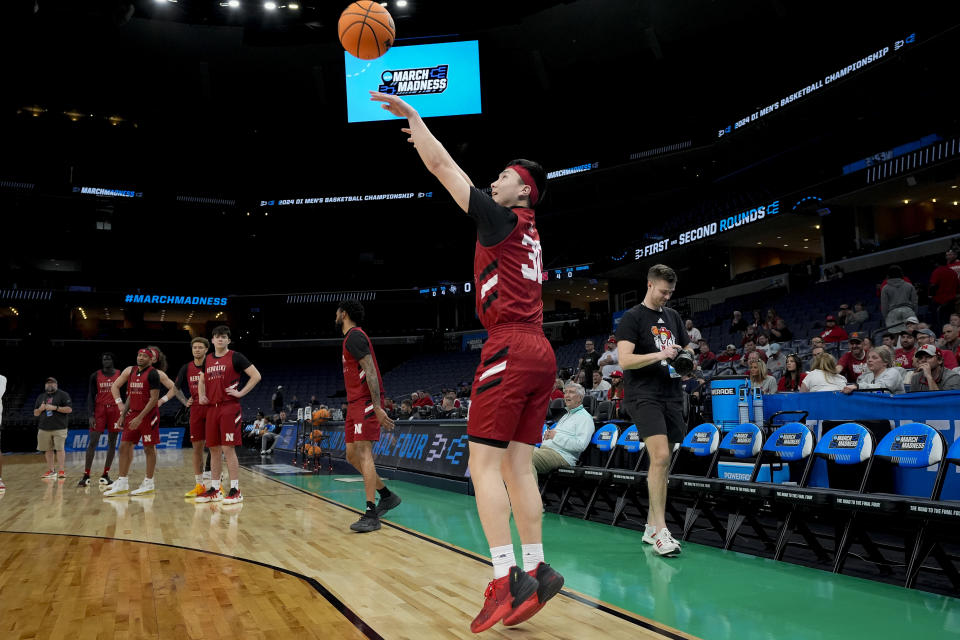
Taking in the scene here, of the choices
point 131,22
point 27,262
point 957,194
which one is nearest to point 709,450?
point 957,194

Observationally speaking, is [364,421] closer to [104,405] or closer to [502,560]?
[502,560]

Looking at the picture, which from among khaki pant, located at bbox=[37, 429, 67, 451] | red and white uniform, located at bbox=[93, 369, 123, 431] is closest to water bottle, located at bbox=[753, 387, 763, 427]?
red and white uniform, located at bbox=[93, 369, 123, 431]

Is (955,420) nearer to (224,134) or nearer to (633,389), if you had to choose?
(633,389)

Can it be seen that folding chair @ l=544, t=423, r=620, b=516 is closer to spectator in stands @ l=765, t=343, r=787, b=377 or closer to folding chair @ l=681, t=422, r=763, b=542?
folding chair @ l=681, t=422, r=763, b=542

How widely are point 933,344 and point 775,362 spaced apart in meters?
3.17

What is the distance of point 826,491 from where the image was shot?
3840mm

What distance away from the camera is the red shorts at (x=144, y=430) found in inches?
314

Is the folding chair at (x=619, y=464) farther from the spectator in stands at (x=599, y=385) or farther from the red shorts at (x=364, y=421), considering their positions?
the spectator in stands at (x=599, y=385)

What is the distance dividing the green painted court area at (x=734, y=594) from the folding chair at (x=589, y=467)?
729mm

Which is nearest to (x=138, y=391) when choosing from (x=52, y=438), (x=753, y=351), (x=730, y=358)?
(x=52, y=438)

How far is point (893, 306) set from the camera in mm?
9422

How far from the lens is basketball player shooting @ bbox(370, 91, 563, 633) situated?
261cm

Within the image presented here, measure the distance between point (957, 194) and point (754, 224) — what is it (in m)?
5.47

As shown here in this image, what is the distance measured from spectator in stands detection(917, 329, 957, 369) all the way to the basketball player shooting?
5611 mm
